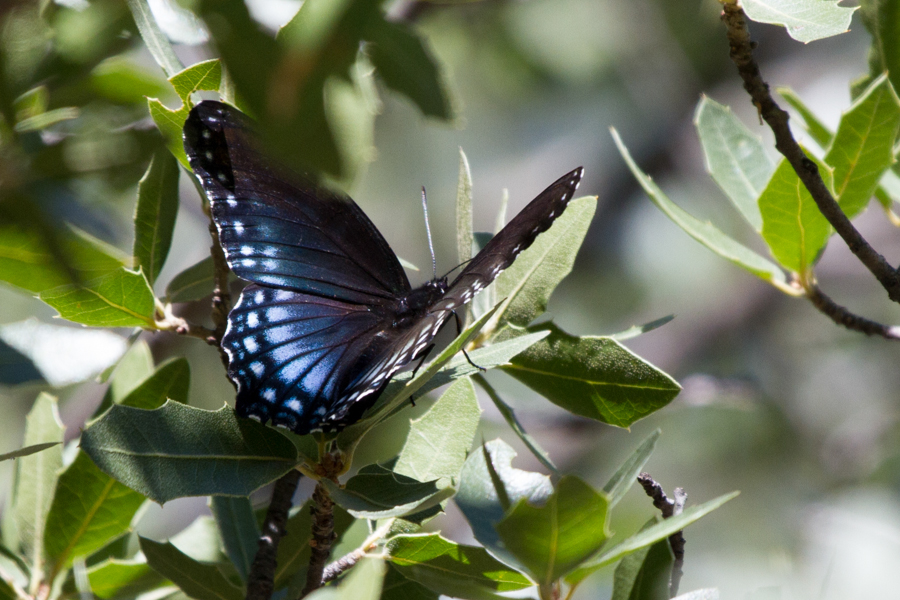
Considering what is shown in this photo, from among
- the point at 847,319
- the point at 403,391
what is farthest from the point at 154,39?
the point at 847,319

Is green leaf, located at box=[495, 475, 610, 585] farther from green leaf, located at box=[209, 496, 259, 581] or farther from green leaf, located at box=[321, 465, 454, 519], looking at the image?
green leaf, located at box=[209, 496, 259, 581]

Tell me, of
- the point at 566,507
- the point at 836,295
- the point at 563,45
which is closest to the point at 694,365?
the point at 836,295

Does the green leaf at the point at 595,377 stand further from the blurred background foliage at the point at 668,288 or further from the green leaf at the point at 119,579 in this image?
the blurred background foliage at the point at 668,288

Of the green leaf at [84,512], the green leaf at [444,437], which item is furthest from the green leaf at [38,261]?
the green leaf at [444,437]

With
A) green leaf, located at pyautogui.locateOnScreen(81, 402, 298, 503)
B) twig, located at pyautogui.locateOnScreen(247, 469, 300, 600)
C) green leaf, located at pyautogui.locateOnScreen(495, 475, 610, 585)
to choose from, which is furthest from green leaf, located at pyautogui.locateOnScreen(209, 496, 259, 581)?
green leaf, located at pyautogui.locateOnScreen(495, 475, 610, 585)

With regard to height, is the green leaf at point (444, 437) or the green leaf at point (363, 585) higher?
the green leaf at point (363, 585)

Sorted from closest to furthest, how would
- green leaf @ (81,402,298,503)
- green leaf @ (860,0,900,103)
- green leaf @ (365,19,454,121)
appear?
green leaf @ (365,19,454,121) → green leaf @ (81,402,298,503) → green leaf @ (860,0,900,103)
